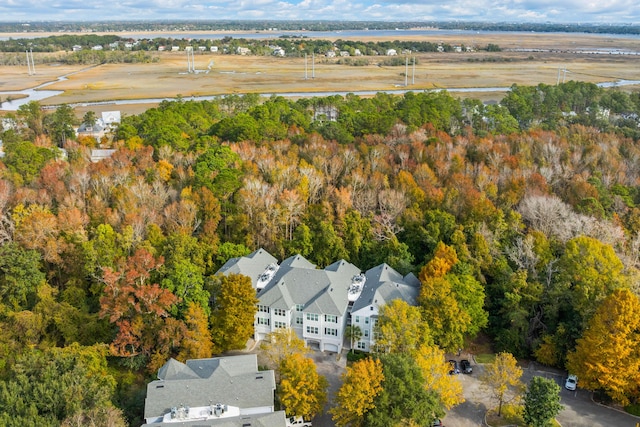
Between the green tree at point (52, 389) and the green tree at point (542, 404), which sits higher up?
the green tree at point (52, 389)

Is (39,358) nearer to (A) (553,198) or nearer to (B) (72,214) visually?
(B) (72,214)

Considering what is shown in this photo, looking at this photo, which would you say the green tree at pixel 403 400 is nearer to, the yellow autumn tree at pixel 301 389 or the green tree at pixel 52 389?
the yellow autumn tree at pixel 301 389

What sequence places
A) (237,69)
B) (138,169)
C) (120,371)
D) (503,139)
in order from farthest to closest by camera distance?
(237,69) < (503,139) < (138,169) < (120,371)

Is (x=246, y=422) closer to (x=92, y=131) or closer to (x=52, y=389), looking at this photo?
(x=52, y=389)

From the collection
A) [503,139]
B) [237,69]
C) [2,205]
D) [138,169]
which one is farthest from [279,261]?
[237,69]

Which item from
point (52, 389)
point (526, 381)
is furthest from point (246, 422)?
point (526, 381)

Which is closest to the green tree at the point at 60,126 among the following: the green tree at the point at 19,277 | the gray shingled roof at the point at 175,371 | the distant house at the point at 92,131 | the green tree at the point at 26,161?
the distant house at the point at 92,131

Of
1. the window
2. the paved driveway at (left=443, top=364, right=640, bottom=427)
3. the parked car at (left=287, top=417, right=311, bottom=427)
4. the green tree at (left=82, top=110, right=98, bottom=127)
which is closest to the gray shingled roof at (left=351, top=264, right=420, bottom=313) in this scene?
the window
